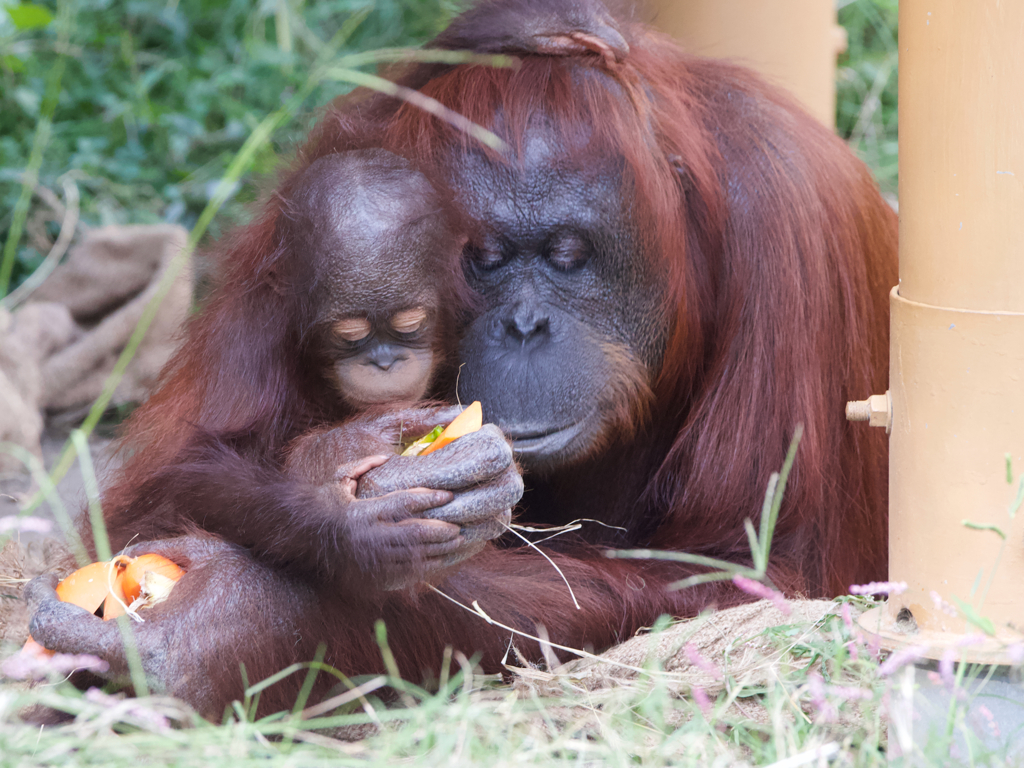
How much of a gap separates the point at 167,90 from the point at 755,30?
2.80m

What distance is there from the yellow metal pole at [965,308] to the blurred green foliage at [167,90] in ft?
9.54

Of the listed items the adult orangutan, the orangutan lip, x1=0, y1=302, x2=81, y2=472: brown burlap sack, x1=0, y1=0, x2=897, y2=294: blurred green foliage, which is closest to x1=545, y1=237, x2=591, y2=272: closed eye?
the adult orangutan

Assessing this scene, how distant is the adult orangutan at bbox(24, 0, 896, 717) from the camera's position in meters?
1.93

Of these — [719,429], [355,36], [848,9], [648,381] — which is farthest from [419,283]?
[848,9]

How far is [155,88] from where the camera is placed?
15.9ft

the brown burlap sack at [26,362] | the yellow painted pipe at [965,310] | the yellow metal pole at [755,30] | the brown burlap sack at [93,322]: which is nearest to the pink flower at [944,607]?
the yellow painted pipe at [965,310]

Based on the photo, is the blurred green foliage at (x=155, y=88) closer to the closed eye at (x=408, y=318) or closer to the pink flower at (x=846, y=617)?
the closed eye at (x=408, y=318)

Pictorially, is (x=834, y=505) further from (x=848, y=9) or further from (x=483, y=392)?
(x=848, y=9)

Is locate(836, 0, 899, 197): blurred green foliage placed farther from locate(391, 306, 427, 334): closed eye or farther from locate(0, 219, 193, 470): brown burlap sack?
locate(391, 306, 427, 334): closed eye

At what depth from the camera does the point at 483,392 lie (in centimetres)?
195

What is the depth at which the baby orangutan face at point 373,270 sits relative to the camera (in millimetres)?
1880

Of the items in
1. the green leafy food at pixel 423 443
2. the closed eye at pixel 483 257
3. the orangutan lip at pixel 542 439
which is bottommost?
the orangutan lip at pixel 542 439

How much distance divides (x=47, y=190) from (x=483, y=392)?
8.97 ft

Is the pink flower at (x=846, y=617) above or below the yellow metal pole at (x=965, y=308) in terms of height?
below
